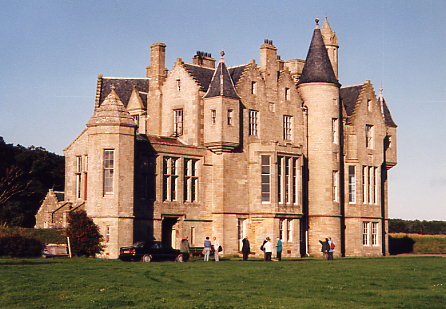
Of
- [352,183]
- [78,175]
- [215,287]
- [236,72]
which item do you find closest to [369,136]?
[352,183]

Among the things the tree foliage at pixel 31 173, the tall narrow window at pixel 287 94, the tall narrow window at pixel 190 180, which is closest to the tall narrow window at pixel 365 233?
the tall narrow window at pixel 287 94

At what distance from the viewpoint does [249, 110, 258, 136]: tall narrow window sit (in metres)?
53.5

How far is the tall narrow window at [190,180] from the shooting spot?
5100 centimetres

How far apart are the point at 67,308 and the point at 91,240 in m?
22.8

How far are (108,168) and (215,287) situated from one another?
20.5 m

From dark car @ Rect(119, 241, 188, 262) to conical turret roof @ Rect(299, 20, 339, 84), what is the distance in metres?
19.8

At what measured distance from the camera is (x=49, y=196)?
5656 cm

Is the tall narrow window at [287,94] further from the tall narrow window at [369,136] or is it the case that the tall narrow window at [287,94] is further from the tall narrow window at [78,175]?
the tall narrow window at [78,175]

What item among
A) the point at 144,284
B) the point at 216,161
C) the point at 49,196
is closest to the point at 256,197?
the point at 216,161

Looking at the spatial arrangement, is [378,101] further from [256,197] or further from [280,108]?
[256,197]

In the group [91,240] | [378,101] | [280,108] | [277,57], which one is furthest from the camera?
[378,101]

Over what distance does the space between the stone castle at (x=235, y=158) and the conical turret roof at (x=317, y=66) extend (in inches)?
3.4

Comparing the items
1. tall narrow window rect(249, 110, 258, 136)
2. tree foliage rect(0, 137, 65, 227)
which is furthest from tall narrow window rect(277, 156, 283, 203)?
tree foliage rect(0, 137, 65, 227)

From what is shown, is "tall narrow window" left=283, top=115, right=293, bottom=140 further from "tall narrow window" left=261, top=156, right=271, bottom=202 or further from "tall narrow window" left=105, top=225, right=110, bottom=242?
"tall narrow window" left=105, top=225, right=110, bottom=242
